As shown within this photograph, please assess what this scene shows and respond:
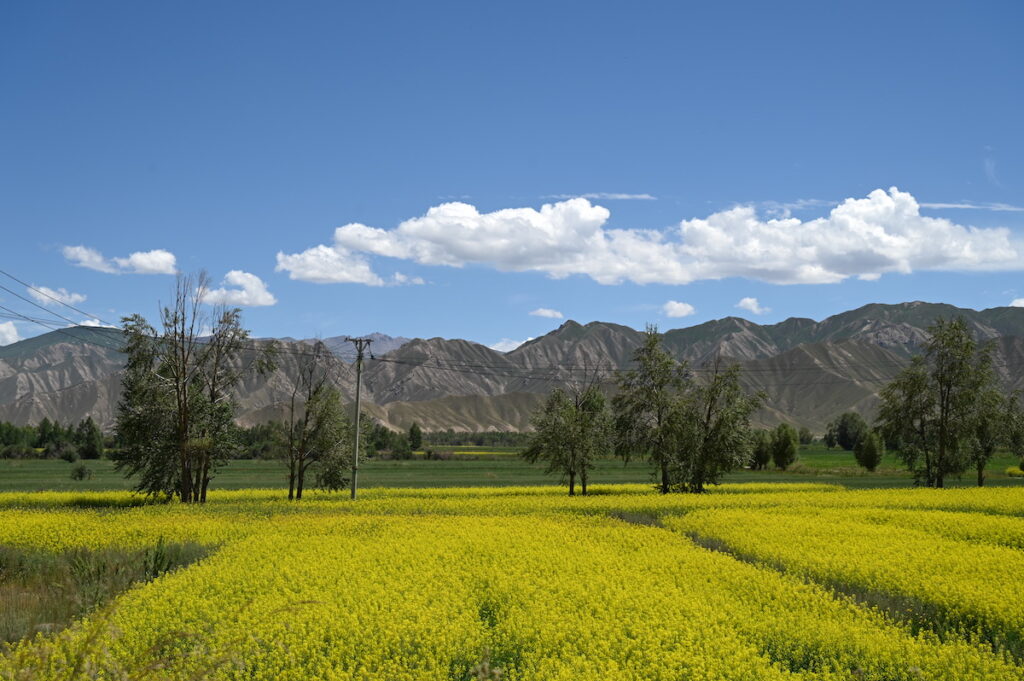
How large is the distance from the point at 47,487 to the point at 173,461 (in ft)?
68.3

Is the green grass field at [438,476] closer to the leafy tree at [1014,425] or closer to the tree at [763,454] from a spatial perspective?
the leafy tree at [1014,425]

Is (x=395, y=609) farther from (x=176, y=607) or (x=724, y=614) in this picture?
(x=724, y=614)

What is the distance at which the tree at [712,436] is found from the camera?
5056cm

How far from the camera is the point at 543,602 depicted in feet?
47.0

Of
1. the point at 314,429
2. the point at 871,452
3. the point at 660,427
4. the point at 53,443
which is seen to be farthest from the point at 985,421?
the point at 53,443

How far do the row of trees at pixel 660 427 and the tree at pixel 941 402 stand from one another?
39.8 feet

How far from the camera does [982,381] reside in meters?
56.0

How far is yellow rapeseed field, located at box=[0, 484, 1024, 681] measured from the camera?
35.7 feet

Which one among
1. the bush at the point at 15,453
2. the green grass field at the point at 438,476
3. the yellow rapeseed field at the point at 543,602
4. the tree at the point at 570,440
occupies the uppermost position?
the tree at the point at 570,440

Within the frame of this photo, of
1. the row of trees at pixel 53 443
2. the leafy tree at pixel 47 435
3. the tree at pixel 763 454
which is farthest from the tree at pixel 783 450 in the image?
the leafy tree at pixel 47 435

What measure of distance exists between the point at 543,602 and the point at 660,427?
37.5 meters

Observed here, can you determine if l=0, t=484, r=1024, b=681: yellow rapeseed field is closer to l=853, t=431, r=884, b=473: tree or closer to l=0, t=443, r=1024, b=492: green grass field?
l=0, t=443, r=1024, b=492: green grass field

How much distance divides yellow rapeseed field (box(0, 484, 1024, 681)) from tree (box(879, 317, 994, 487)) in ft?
91.4

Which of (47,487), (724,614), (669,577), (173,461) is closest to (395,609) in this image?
(724,614)
